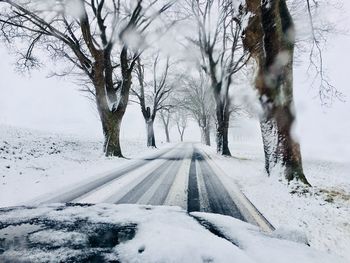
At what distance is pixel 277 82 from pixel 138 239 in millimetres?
6267

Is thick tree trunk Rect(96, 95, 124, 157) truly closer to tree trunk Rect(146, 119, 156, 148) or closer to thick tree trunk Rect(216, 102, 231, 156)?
thick tree trunk Rect(216, 102, 231, 156)

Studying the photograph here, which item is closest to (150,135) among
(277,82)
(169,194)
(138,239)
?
(277,82)

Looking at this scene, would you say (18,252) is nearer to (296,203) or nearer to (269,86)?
(296,203)

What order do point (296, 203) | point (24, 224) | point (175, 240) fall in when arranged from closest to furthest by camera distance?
point (175, 240) → point (24, 224) → point (296, 203)

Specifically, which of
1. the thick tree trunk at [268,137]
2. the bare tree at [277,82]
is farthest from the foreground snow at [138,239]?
the thick tree trunk at [268,137]

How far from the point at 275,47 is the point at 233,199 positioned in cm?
400

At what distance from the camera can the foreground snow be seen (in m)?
1.74

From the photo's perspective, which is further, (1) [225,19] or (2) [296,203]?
(1) [225,19]

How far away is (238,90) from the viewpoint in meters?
25.9

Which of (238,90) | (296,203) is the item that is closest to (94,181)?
(296,203)

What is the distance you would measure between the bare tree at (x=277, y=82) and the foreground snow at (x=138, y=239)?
4901 millimetres

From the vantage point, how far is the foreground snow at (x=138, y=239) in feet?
5.70

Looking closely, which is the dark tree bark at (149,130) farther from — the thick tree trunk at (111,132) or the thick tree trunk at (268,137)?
the thick tree trunk at (268,137)

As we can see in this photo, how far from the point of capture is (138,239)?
2.04m
